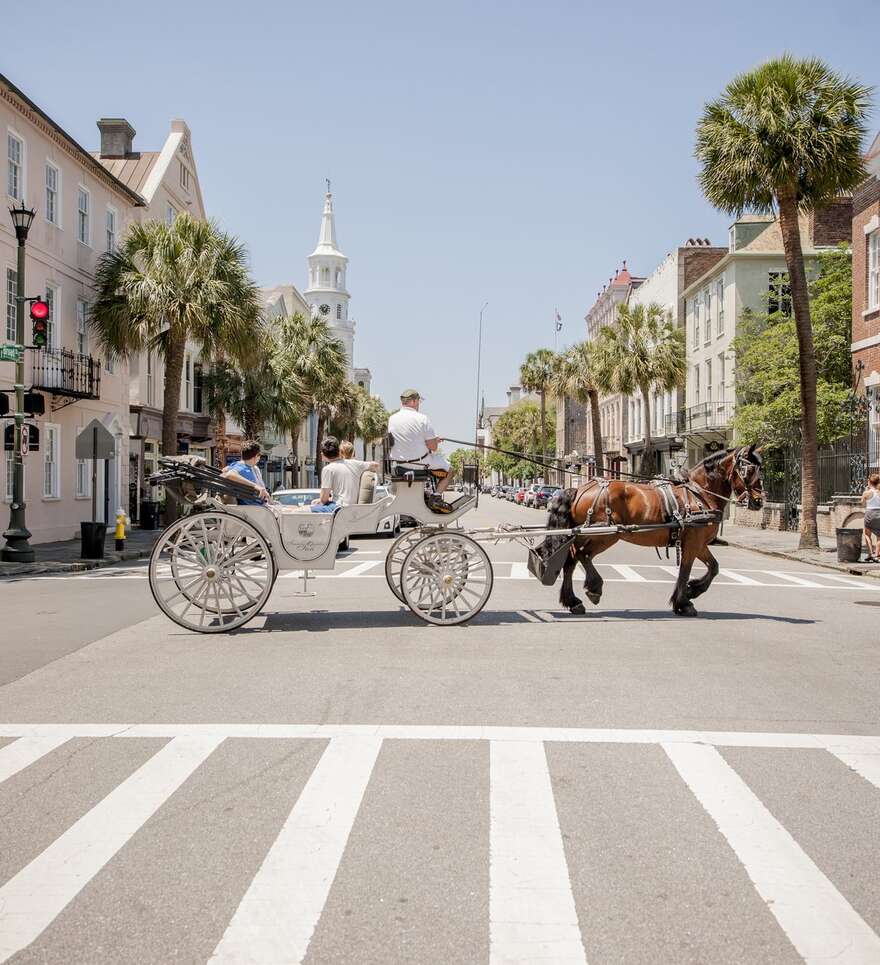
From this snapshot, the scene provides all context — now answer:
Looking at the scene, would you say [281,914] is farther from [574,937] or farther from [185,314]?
[185,314]

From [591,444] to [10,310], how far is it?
7067 centimetres

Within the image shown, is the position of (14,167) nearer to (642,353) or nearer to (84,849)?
(84,849)

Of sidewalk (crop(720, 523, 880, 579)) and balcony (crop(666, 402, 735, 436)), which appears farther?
balcony (crop(666, 402, 735, 436))

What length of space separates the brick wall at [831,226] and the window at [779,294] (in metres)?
2.92

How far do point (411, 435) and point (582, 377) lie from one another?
48353 mm

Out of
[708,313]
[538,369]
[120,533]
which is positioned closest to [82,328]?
[120,533]

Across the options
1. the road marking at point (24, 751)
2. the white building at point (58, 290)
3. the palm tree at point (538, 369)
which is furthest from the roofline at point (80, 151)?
the palm tree at point (538, 369)

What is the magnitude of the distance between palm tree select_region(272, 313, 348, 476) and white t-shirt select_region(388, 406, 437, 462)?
37.7 metres

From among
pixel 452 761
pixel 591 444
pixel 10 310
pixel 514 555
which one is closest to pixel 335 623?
pixel 452 761

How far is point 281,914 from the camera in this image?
3.75 m

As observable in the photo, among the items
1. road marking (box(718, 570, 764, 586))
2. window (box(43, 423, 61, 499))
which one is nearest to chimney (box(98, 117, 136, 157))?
window (box(43, 423, 61, 499))

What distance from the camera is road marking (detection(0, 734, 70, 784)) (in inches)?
220

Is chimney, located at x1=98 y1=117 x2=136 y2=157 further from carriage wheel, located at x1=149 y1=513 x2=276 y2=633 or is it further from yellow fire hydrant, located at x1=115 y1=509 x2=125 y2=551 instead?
carriage wheel, located at x1=149 y1=513 x2=276 y2=633

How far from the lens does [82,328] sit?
29688 millimetres
